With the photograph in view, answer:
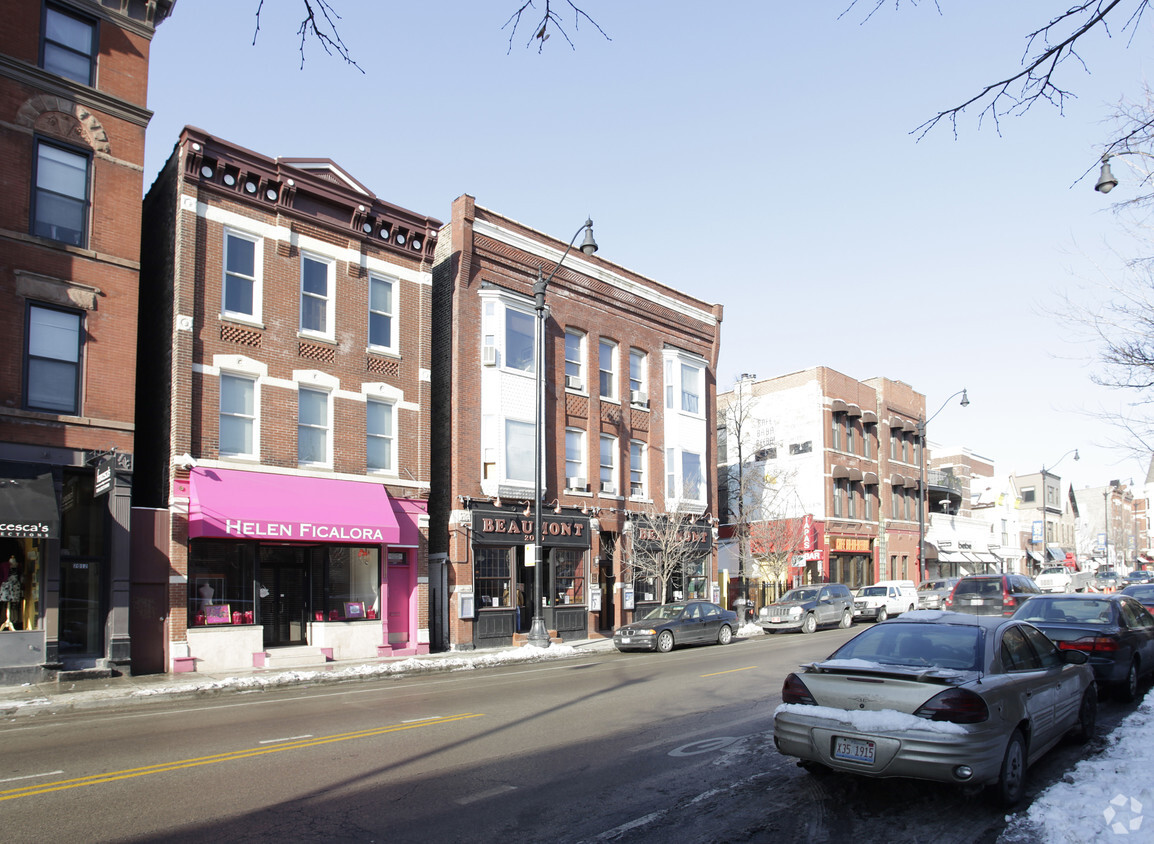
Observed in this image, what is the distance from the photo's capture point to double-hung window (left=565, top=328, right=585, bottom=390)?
3009cm

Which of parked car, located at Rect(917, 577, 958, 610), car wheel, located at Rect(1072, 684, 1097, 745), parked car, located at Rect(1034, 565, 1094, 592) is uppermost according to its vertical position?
car wheel, located at Rect(1072, 684, 1097, 745)

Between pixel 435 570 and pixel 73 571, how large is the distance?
10.2 m

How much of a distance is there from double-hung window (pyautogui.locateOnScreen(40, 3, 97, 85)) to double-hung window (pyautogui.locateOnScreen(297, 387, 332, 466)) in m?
8.50

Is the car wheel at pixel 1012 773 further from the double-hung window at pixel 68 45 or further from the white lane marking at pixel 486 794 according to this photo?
the double-hung window at pixel 68 45

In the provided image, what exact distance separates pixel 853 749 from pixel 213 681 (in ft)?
46.1

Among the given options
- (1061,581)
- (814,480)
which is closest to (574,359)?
(814,480)

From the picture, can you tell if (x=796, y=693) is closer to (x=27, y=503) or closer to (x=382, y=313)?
(x=27, y=503)

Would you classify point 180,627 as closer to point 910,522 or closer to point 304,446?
point 304,446

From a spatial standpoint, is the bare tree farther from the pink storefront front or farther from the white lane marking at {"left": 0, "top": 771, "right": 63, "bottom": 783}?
the white lane marking at {"left": 0, "top": 771, "right": 63, "bottom": 783}

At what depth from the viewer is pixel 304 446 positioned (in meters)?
22.1

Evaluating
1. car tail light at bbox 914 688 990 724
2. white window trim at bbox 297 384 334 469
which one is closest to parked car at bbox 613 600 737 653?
white window trim at bbox 297 384 334 469

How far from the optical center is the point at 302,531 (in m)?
20.2

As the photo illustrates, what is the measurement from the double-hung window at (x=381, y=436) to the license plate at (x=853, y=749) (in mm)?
18343
